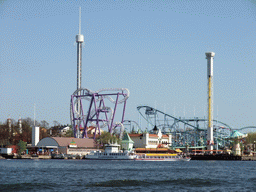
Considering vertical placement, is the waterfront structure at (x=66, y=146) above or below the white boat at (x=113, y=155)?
above

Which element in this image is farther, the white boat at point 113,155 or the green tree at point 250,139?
the green tree at point 250,139

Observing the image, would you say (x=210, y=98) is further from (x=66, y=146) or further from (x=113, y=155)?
(x=66, y=146)

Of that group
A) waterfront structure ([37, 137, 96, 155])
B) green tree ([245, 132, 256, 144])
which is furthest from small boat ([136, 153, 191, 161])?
green tree ([245, 132, 256, 144])

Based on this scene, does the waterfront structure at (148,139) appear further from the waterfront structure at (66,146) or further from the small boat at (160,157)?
the small boat at (160,157)

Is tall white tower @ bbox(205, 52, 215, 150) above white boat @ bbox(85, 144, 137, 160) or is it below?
above

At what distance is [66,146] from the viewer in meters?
142

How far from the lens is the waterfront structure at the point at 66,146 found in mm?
141750

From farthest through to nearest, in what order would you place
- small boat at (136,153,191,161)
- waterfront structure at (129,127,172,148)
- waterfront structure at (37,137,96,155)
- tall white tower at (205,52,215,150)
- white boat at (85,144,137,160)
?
waterfront structure at (129,127,172,148) → tall white tower at (205,52,215,150) → waterfront structure at (37,137,96,155) → small boat at (136,153,191,161) → white boat at (85,144,137,160)

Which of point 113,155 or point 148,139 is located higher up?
point 148,139

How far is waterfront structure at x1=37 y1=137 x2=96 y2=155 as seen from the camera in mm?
141750

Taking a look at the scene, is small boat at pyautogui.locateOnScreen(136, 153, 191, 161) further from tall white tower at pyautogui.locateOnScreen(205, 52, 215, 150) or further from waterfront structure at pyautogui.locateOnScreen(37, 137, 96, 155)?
tall white tower at pyautogui.locateOnScreen(205, 52, 215, 150)

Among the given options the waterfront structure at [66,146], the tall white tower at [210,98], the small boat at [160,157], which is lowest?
the small boat at [160,157]

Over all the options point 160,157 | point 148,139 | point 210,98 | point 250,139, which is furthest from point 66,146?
point 250,139

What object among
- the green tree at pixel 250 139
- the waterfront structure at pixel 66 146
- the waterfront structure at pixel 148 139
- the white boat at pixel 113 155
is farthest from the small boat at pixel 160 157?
the green tree at pixel 250 139
